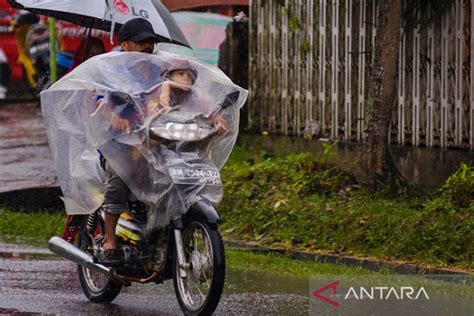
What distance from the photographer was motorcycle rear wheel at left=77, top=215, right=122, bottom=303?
335 inches

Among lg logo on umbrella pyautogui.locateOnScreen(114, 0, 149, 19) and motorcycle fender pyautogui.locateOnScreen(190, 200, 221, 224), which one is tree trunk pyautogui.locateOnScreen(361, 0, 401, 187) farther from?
motorcycle fender pyautogui.locateOnScreen(190, 200, 221, 224)

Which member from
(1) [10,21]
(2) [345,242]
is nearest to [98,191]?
(2) [345,242]

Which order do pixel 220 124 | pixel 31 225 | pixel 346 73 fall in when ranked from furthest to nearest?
pixel 346 73, pixel 31 225, pixel 220 124

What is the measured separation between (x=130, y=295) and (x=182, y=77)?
1.75 metres

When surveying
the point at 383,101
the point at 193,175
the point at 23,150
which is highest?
the point at 193,175

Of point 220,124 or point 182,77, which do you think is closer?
point 220,124

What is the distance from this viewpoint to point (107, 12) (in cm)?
1030

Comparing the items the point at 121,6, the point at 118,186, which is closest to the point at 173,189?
the point at 118,186

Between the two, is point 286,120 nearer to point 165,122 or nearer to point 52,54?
point 52,54

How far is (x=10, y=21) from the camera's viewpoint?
13164 mm

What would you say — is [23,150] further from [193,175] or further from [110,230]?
[193,175]

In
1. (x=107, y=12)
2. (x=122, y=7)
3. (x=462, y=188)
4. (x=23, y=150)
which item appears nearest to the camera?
(x=107, y=12)

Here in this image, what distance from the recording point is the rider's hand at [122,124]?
774 cm

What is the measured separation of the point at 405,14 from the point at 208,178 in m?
5.96
